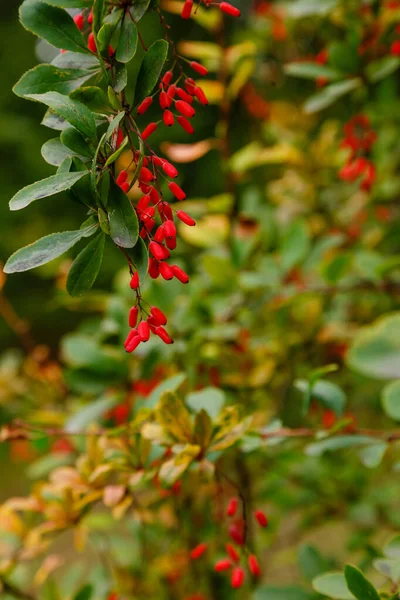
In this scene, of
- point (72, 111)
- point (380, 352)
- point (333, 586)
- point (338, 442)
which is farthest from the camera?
point (380, 352)

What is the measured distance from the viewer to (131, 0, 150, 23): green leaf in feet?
1.24

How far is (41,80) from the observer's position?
40 cm

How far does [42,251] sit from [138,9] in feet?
0.62

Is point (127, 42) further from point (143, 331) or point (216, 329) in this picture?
point (216, 329)

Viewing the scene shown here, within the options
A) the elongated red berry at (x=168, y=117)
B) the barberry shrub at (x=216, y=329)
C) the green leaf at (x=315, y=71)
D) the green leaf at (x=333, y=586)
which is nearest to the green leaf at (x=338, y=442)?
the barberry shrub at (x=216, y=329)

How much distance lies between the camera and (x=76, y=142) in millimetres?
365

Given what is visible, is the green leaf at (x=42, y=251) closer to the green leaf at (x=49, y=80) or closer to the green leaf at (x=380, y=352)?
the green leaf at (x=49, y=80)

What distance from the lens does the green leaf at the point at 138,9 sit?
0.38 m

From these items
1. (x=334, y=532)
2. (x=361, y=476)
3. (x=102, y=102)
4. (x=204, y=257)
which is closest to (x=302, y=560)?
(x=361, y=476)

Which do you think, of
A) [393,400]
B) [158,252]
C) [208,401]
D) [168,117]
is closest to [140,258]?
[158,252]

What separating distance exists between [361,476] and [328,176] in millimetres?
591

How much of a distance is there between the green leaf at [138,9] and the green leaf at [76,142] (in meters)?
0.10

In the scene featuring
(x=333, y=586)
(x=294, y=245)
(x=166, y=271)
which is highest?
A: (x=166, y=271)

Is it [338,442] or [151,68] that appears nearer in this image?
[151,68]
